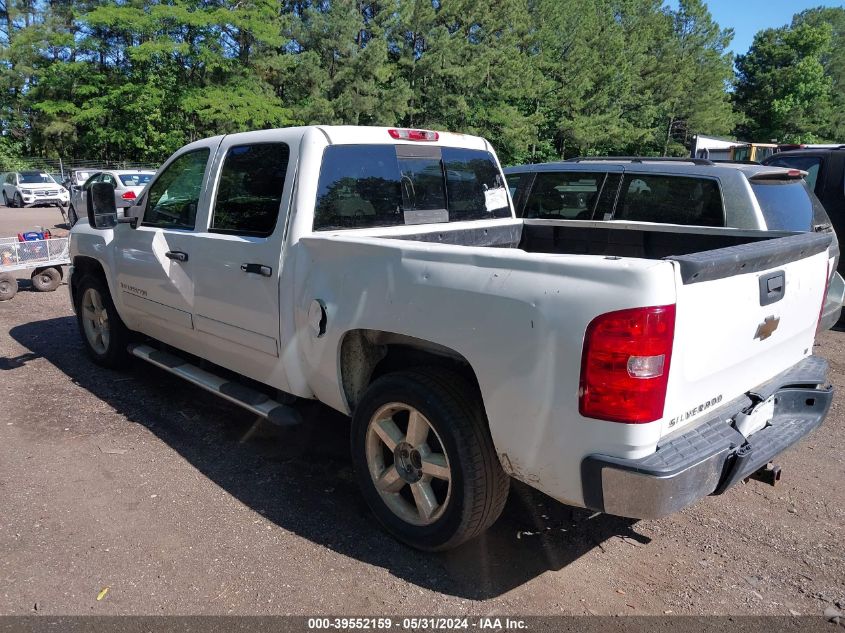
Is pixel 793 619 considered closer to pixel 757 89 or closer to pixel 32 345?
pixel 32 345

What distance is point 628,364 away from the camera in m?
2.21

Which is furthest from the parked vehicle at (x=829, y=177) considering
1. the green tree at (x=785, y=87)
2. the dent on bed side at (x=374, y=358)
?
the green tree at (x=785, y=87)

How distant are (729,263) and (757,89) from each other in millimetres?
67902

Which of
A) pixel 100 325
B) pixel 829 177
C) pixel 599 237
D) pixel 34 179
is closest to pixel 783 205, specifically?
pixel 599 237

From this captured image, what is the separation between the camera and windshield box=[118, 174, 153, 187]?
58.5ft

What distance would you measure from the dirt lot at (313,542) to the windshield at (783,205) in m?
2.14

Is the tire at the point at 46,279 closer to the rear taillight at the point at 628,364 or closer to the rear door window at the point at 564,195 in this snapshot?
the rear door window at the point at 564,195

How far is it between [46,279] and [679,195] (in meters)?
8.61

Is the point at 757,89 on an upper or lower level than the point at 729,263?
upper

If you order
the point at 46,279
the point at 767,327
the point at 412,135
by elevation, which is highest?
the point at 412,135

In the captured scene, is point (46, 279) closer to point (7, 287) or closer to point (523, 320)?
point (7, 287)

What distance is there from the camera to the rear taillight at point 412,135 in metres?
3.95

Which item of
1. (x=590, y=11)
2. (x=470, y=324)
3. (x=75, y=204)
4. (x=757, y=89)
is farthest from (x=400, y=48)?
(x=757, y=89)

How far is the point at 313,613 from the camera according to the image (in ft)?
8.67
